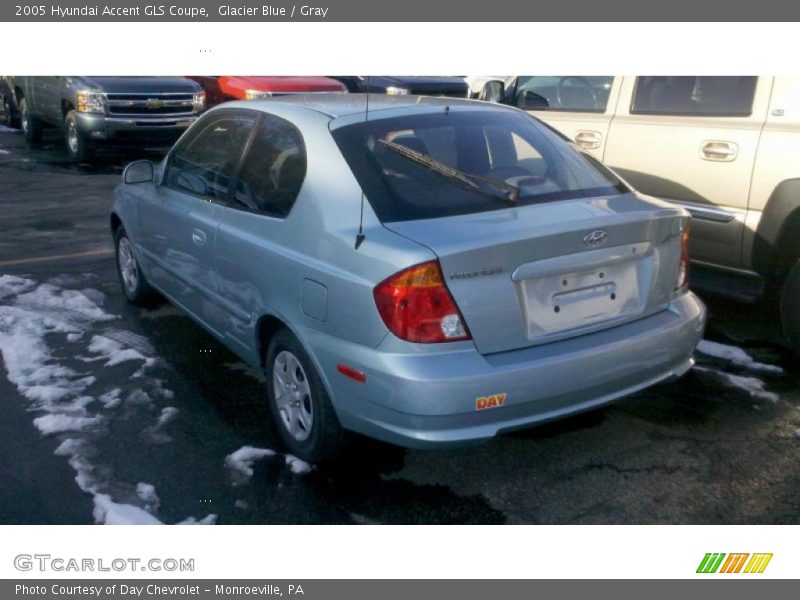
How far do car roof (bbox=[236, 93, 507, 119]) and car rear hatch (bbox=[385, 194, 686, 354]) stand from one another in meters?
0.89

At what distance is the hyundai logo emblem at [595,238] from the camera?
10.4 ft

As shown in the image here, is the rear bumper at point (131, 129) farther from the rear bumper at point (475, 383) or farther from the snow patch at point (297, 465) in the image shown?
the rear bumper at point (475, 383)

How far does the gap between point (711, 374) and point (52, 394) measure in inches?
143

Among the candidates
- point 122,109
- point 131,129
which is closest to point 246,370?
point 131,129

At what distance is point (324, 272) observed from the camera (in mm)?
3258

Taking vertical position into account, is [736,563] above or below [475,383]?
below

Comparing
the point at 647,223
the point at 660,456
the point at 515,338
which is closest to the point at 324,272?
the point at 515,338

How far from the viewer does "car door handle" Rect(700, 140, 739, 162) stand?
4.90 meters

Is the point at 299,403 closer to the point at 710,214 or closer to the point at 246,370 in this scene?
the point at 246,370

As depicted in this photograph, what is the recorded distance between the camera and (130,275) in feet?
19.0

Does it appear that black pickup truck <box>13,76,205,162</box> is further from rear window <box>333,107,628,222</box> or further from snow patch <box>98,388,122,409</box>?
rear window <box>333,107,628,222</box>

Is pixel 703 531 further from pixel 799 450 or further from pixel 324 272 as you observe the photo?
pixel 324 272

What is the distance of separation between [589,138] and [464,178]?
2741 mm

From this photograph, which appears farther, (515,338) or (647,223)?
(647,223)
